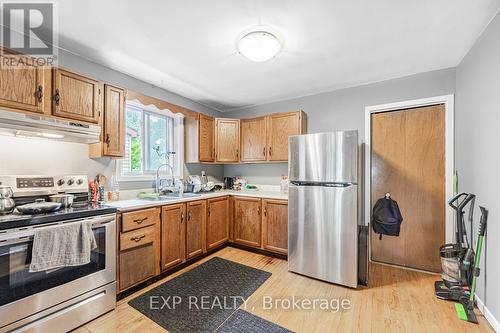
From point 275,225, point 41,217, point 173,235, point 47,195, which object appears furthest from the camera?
point 275,225

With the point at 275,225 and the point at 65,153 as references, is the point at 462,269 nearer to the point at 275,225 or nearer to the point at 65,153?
the point at 275,225

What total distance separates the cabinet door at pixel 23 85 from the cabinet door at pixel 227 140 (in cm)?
225

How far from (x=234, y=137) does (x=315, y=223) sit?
205 centimetres

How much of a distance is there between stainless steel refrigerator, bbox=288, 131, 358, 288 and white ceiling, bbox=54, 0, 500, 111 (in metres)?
0.88

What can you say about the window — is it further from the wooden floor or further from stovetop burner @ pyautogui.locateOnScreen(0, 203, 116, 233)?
the wooden floor

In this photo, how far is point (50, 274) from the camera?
1568 mm

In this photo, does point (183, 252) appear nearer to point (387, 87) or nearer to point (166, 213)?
point (166, 213)

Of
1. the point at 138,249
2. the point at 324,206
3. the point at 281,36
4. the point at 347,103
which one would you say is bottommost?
the point at 138,249

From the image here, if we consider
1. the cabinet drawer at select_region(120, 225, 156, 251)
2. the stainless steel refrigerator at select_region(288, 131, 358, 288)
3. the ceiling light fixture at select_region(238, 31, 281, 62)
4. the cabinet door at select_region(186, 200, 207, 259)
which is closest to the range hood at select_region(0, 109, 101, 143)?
the cabinet drawer at select_region(120, 225, 156, 251)

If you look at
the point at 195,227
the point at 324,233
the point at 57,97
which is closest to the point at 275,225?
the point at 324,233

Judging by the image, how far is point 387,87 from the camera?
283 cm

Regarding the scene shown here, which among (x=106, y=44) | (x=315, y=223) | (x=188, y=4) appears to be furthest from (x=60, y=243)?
(x=315, y=223)

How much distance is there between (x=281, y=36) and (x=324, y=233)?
2043 millimetres

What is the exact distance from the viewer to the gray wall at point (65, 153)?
1867 mm
